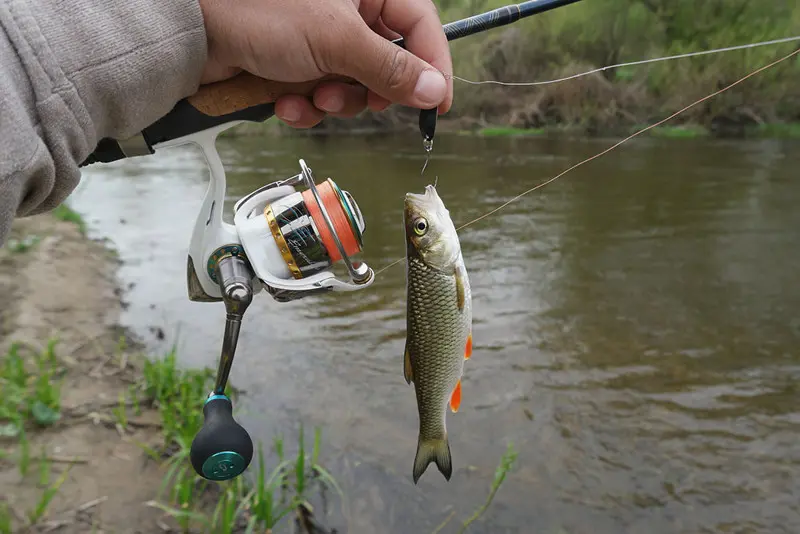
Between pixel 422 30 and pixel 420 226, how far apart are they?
0.62 metres

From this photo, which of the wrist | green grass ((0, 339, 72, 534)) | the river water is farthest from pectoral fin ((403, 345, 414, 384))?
green grass ((0, 339, 72, 534))

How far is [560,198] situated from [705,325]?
4.89 meters

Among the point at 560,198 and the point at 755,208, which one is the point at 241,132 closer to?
the point at 560,198

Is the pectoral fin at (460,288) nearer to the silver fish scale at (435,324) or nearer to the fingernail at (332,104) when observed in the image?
the silver fish scale at (435,324)

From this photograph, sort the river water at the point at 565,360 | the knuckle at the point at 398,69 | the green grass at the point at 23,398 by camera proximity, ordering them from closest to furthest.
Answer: the knuckle at the point at 398,69 → the green grass at the point at 23,398 → the river water at the point at 565,360

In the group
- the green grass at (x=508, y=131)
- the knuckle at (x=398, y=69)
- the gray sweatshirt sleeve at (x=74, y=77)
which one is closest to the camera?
the gray sweatshirt sleeve at (x=74, y=77)

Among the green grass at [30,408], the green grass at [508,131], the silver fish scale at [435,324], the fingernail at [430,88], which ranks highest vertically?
the fingernail at [430,88]

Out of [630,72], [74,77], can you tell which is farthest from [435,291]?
[630,72]

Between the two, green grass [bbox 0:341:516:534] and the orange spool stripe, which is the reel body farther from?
green grass [bbox 0:341:516:534]

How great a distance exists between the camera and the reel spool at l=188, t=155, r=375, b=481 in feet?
5.53

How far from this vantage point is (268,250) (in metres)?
1.73

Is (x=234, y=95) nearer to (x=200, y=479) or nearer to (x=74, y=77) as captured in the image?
(x=74, y=77)

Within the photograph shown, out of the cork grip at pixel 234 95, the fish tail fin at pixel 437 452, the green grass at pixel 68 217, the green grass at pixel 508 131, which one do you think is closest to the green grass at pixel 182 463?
the fish tail fin at pixel 437 452

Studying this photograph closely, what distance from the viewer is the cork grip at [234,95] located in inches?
67.9
